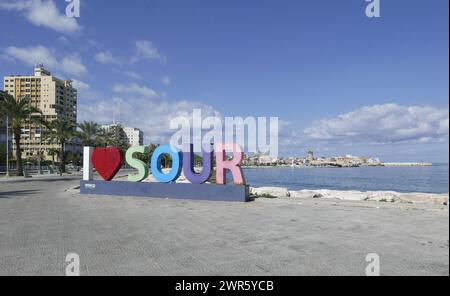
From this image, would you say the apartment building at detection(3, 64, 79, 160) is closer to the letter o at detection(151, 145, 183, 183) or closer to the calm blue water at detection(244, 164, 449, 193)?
the calm blue water at detection(244, 164, 449, 193)

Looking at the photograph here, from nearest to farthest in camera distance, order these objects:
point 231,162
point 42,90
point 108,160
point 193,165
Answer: point 231,162, point 193,165, point 108,160, point 42,90

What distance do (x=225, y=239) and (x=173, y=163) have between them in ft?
36.7

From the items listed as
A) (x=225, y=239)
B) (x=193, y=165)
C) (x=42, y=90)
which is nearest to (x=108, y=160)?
(x=193, y=165)

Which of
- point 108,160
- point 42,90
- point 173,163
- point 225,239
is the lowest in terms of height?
point 225,239

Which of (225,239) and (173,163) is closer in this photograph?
(225,239)

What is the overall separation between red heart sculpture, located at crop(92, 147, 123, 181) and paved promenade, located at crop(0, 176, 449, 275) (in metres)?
6.42

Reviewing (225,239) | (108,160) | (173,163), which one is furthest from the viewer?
(108,160)

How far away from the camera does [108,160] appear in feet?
74.6

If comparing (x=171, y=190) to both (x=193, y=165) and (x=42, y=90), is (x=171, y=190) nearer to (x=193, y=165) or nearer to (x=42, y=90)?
(x=193, y=165)

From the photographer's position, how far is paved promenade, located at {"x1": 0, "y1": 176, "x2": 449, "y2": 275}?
7094 millimetres

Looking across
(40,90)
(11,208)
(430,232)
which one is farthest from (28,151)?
(430,232)

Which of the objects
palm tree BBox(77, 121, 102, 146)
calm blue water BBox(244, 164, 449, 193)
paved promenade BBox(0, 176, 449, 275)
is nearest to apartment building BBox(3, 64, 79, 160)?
palm tree BBox(77, 121, 102, 146)

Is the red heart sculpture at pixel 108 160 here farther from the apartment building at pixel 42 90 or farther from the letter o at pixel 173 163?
the apartment building at pixel 42 90
